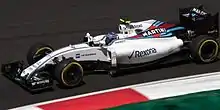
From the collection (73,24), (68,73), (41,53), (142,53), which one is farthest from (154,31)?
(73,24)

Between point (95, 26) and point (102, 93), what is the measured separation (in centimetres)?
586

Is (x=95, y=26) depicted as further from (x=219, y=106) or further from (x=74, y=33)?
(x=219, y=106)

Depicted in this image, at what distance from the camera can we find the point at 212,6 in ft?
28.5

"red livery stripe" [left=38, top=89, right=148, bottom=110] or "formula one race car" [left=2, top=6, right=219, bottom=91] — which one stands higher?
"formula one race car" [left=2, top=6, right=219, bottom=91]

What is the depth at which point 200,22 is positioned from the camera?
6.01 metres

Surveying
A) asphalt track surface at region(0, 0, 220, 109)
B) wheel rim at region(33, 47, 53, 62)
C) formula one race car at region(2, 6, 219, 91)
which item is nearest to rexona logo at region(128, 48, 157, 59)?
formula one race car at region(2, 6, 219, 91)

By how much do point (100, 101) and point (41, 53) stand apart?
389 cm

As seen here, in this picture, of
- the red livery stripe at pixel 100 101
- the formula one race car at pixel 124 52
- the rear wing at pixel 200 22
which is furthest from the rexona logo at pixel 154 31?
the red livery stripe at pixel 100 101

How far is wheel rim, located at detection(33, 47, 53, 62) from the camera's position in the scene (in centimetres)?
571

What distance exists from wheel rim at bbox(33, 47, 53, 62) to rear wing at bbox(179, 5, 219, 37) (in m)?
1.68

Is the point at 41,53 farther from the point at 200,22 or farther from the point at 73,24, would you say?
the point at 73,24

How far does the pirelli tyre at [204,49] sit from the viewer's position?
5703mm

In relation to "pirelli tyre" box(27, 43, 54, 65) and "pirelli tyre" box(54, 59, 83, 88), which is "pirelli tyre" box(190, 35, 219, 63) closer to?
"pirelli tyre" box(54, 59, 83, 88)

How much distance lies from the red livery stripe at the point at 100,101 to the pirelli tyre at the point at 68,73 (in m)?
3.02
